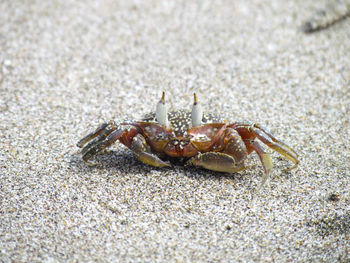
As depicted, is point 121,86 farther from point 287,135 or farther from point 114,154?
point 287,135

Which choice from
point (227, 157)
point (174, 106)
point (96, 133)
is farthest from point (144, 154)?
point (174, 106)

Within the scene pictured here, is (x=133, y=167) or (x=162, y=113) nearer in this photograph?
(x=162, y=113)

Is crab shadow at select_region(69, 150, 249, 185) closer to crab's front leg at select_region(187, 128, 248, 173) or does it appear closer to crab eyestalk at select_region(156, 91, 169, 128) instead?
crab's front leg at select_region(187, 128, 248, 173)

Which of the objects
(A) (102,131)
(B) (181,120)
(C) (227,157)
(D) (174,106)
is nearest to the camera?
(C) (227,157)

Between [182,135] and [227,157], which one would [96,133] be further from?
[227,157]

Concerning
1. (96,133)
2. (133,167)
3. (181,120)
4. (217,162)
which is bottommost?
(133,167)

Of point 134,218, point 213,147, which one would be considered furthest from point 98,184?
point 213,147
